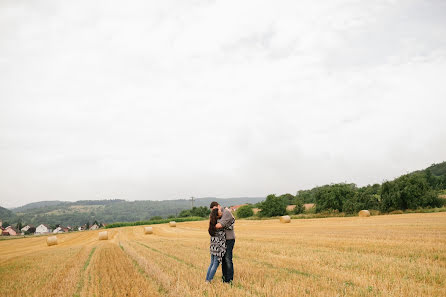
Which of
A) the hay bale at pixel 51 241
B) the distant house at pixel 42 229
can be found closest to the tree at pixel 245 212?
the hay bale at pixel 51 241

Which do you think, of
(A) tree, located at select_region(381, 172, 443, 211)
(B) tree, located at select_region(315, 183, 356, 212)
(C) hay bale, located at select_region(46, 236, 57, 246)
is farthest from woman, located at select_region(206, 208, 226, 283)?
(B) tree, located at select_region(315, 183, 356, 212)

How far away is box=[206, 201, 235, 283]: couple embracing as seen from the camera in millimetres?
8320

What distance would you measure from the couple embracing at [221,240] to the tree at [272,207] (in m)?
56.3

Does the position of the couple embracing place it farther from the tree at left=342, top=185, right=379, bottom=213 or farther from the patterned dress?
the tree at left=342, top=185, right=379, bottom=213

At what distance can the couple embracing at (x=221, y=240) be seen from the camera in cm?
832

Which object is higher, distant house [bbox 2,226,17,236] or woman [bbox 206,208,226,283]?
woman [bbox 206,208,226,283]

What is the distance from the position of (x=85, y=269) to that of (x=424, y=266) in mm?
13209

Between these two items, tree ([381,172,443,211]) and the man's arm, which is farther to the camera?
tree ([381,172,443,211])

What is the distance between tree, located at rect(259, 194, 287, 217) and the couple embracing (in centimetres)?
5626

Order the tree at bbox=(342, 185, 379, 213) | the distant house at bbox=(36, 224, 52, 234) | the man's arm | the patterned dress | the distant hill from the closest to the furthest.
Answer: the man's arm, the patterned dress, the tree at bbox=(342, 185, 379, 213), the distant hill, the distant house at bbox=(36, 224, 52, 234)

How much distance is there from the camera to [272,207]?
63312mm

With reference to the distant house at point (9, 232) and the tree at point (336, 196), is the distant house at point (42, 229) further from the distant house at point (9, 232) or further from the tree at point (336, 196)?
the tree at point (336, 196)

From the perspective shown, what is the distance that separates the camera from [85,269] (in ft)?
41.7

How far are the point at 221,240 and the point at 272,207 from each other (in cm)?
5704
